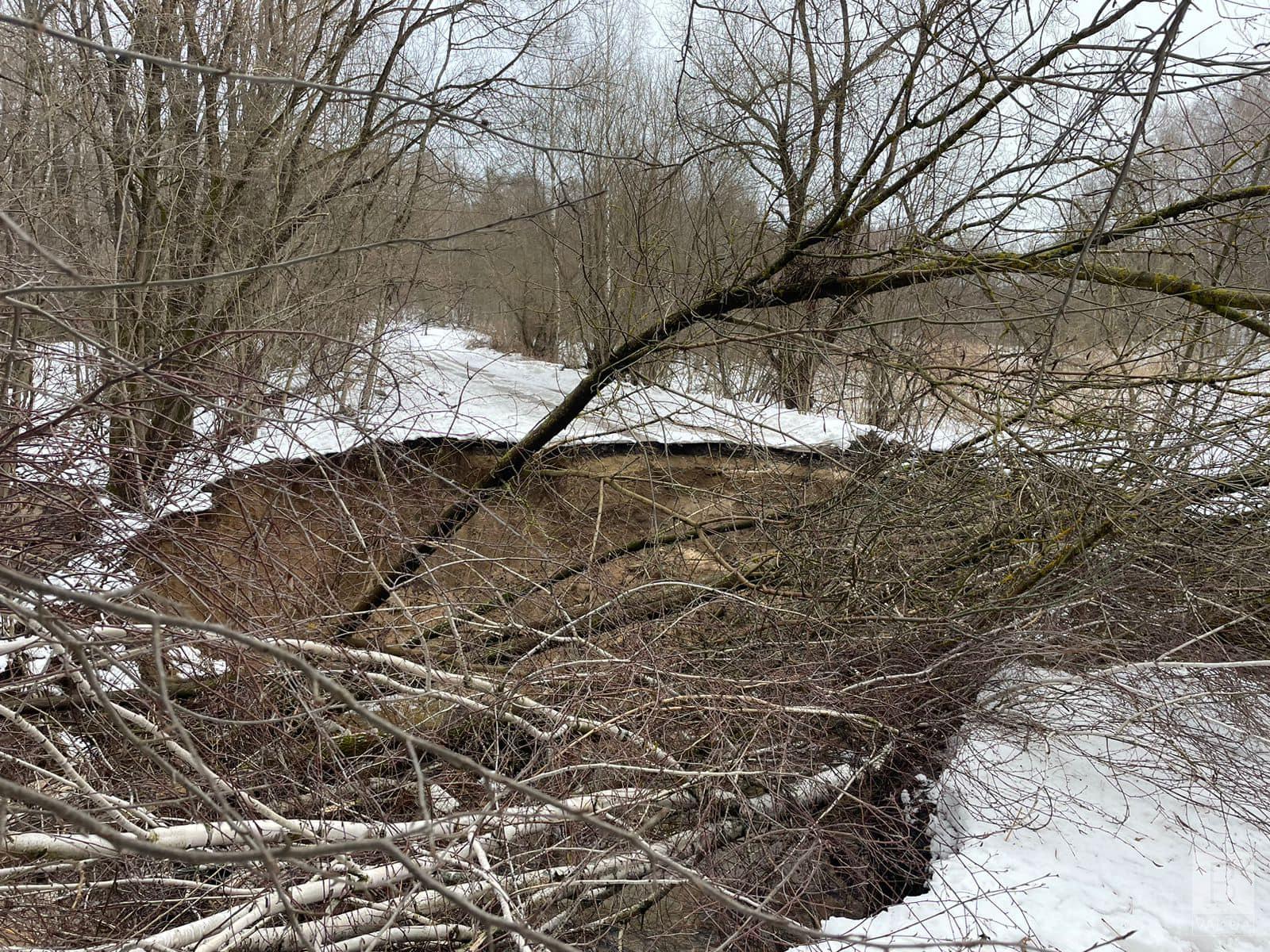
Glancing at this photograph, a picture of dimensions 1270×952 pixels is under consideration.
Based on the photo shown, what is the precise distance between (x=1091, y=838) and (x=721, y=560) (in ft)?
7.71

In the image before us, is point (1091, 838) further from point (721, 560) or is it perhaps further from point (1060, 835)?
point (721, 560)

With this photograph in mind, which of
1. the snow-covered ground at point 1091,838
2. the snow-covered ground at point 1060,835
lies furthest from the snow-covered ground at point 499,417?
the snow-covered ground at point 1091,838

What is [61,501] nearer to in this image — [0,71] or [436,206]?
[0,71]

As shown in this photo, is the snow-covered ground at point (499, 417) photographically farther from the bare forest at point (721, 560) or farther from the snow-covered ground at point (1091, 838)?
the snow-covered ground at point (1091, 838)

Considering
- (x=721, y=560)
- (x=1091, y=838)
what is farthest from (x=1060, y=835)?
(x=721, y=560)

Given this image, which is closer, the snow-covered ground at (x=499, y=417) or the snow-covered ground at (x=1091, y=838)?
the snow-covered ground at (x=1091, y=838)

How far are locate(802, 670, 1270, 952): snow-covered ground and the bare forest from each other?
0.09 feet

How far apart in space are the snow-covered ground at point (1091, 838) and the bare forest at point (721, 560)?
27 mm

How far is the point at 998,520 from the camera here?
467cm

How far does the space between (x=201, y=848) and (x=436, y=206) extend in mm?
7379

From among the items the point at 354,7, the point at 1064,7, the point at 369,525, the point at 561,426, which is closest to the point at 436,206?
the point at 354,7

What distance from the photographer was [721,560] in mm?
5074

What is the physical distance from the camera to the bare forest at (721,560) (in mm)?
2766

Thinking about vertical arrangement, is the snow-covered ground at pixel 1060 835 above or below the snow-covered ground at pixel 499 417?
below
